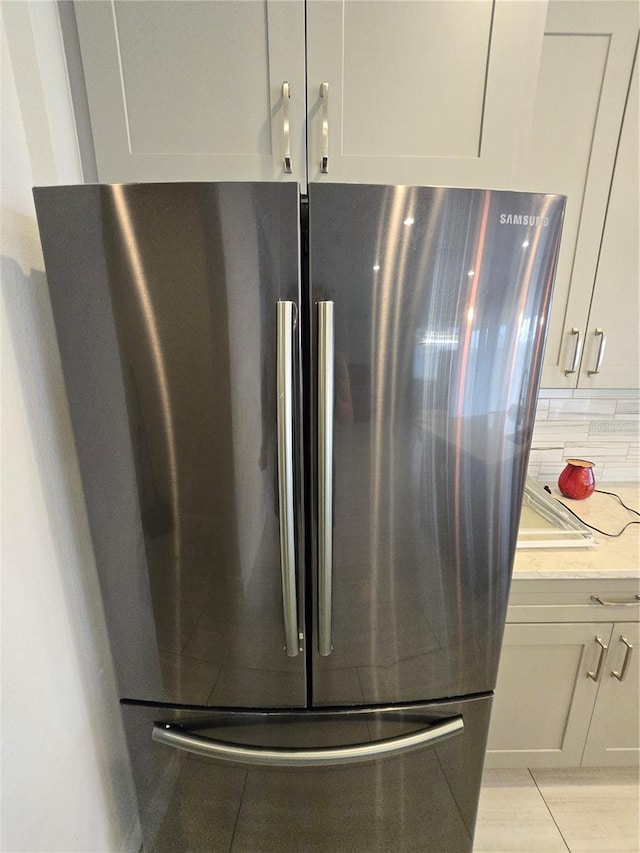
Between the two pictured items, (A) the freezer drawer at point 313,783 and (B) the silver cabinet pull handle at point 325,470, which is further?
(A) the freezer drawer at point 313,783

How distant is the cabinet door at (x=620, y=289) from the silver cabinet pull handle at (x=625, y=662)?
81 cm

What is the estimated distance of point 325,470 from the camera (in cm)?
86

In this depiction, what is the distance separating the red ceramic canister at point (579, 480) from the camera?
1.68m

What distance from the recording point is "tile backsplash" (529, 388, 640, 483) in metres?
1.77

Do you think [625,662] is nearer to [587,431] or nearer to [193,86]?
[587,431]

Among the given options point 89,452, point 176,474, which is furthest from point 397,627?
point 89,452

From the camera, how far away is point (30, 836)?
0.84 metres

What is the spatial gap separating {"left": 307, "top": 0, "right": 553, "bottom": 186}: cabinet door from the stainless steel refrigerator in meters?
0.38

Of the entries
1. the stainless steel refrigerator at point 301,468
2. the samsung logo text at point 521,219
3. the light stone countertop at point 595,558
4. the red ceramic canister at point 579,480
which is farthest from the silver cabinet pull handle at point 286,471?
the red ceramic canister at point 579,480

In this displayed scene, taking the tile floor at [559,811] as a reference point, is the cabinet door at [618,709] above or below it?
above

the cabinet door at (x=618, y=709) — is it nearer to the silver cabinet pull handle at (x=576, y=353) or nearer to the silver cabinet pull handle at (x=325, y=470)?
the silver cabinet pull handle at (x=576, y=353)

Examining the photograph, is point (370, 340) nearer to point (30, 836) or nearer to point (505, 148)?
point (505, 148)

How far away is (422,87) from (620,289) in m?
0.89

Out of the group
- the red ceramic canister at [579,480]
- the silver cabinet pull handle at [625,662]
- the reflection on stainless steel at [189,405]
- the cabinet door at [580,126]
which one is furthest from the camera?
the red ceramic canister at [579,480]
